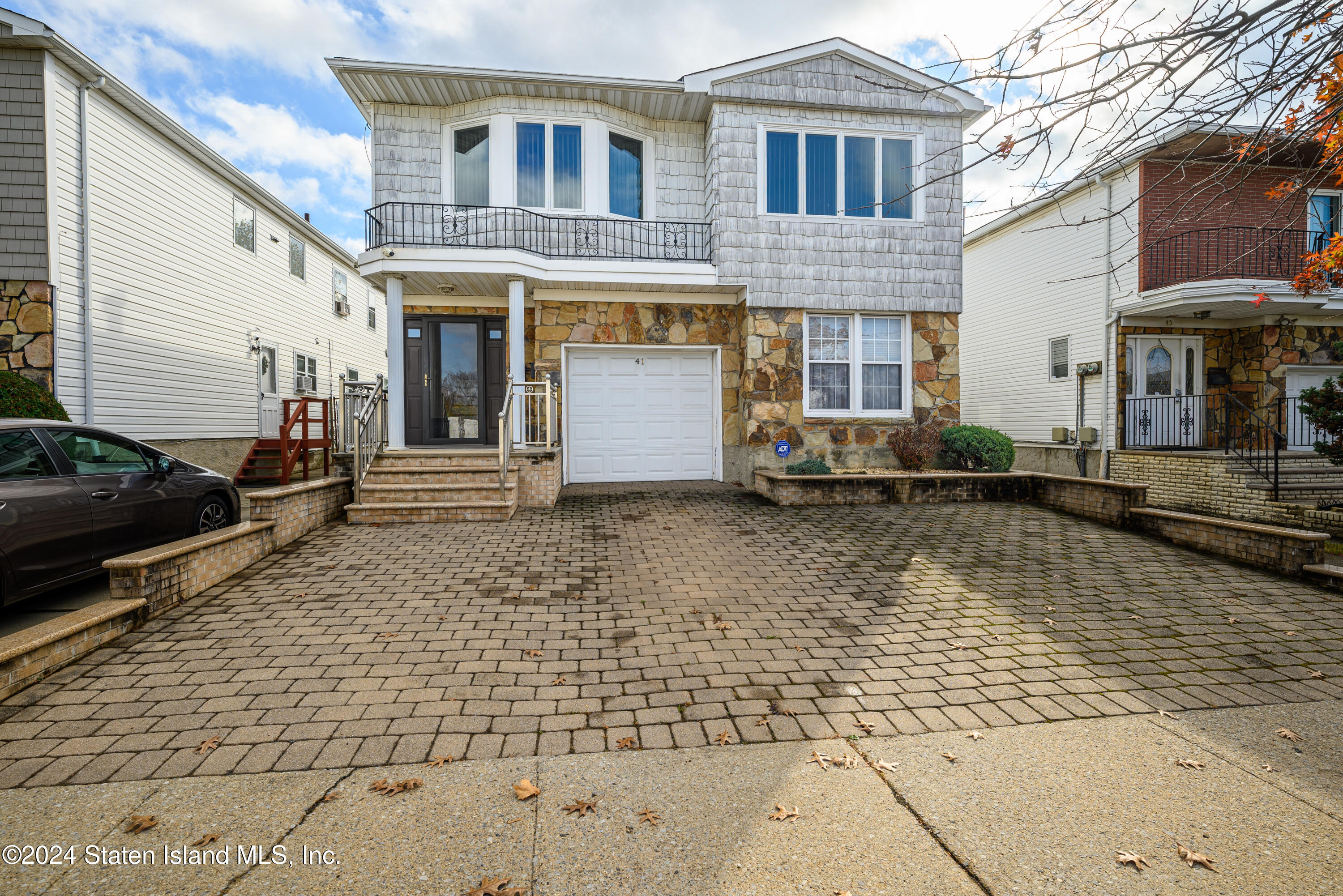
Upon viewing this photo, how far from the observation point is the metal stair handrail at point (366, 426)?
8102 mm

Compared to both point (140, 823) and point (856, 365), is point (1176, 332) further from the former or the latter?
point (140, 823)

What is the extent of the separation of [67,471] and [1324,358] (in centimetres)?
2102

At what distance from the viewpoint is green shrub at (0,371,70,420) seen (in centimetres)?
704

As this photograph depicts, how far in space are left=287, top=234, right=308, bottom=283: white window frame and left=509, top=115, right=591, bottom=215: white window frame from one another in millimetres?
8692

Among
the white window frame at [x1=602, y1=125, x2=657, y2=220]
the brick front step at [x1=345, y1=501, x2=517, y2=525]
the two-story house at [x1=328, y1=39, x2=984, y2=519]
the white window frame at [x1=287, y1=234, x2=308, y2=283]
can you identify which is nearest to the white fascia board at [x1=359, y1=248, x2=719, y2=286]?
the two-story house at [x1=328, y1=39, x2=984, y2=519]

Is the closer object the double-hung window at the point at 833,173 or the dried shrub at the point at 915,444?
the dried shrub at the point at 915,444

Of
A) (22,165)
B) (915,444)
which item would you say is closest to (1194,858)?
(915,444)

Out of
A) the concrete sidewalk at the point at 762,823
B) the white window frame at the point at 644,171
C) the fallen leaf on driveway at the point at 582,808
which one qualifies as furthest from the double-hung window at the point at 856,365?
the fallen leaf on driveway at the point at 582,808

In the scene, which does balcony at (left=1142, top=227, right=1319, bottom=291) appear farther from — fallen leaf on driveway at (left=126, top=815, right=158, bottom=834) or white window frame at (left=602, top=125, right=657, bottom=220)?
fallen leaf on driveway at (left=126, top=815, right=158, bottom=834)

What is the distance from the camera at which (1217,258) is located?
1319cm

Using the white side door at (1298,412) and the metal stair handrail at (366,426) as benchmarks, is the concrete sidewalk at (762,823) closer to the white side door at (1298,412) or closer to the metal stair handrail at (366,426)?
the metal stair handrail at (366,426)

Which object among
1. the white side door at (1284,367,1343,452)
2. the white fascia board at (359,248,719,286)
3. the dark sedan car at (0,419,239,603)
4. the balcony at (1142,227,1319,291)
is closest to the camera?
the dark sedan car at (0,419,239,603)

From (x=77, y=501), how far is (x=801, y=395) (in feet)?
31.3

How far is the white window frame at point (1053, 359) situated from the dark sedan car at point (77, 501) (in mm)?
16432
